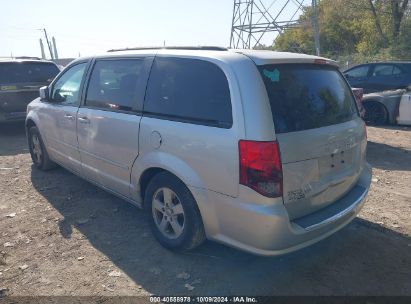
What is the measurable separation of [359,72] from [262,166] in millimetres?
9816

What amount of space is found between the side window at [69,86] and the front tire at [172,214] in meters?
1.75

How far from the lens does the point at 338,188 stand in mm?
3117

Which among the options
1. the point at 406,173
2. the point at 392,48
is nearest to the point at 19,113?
the point at 406,173

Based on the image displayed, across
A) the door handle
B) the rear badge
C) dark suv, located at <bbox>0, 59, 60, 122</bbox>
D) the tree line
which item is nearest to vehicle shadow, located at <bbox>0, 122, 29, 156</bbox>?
dark suv, located at <bbox>0, 59, 60, 122</bbox>

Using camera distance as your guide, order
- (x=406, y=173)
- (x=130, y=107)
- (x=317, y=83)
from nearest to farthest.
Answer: (x=317, y=83), (x=130, y=107), (x=406, y=173)

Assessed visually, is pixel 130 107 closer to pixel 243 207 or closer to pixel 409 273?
pixel 243 207

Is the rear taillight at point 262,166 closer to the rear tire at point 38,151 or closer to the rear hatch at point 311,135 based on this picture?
the rear hatch at point 311,135

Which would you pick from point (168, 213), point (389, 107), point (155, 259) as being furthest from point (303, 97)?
point (389, 107)

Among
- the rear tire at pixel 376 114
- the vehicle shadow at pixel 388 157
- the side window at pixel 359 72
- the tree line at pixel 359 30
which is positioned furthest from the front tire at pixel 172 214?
the tree line at pixel 359 30

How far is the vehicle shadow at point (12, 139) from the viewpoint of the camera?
733cm

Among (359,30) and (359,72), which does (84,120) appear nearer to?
(359,72)

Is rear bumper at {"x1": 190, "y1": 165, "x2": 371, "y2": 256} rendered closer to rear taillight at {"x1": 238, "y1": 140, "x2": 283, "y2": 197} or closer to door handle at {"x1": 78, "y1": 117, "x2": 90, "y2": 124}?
rear taillight at {"x1": 238, "y1": 140, "x2": 283, "y2": 197}

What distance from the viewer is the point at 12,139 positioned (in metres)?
8.35

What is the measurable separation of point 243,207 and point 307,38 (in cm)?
3609
